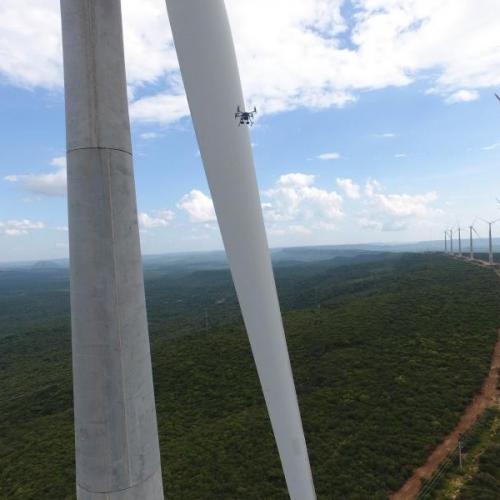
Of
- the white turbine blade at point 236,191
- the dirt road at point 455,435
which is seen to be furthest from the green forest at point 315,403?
the white turbine blade at point 236,191

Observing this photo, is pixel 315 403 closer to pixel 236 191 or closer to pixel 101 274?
pixel 101 274

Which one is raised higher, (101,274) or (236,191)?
(236,191)

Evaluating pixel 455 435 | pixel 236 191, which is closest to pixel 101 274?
pixel 236 191

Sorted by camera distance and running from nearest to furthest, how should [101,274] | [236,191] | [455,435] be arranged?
[236,191], [101,274], [455,435]

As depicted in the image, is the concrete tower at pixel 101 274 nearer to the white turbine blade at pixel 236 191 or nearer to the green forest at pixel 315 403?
the white turbine blade at pixel 236 191

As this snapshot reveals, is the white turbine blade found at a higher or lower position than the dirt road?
higher

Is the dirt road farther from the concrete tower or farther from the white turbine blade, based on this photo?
the concrete tower

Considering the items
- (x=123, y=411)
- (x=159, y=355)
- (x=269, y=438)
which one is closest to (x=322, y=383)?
(x=269, y=438)

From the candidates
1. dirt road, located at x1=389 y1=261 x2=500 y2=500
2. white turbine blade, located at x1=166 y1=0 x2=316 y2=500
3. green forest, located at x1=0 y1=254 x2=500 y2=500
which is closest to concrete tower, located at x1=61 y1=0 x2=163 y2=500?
white turbine blade, located at x1=166 y1=0 x2=316 y2=500
